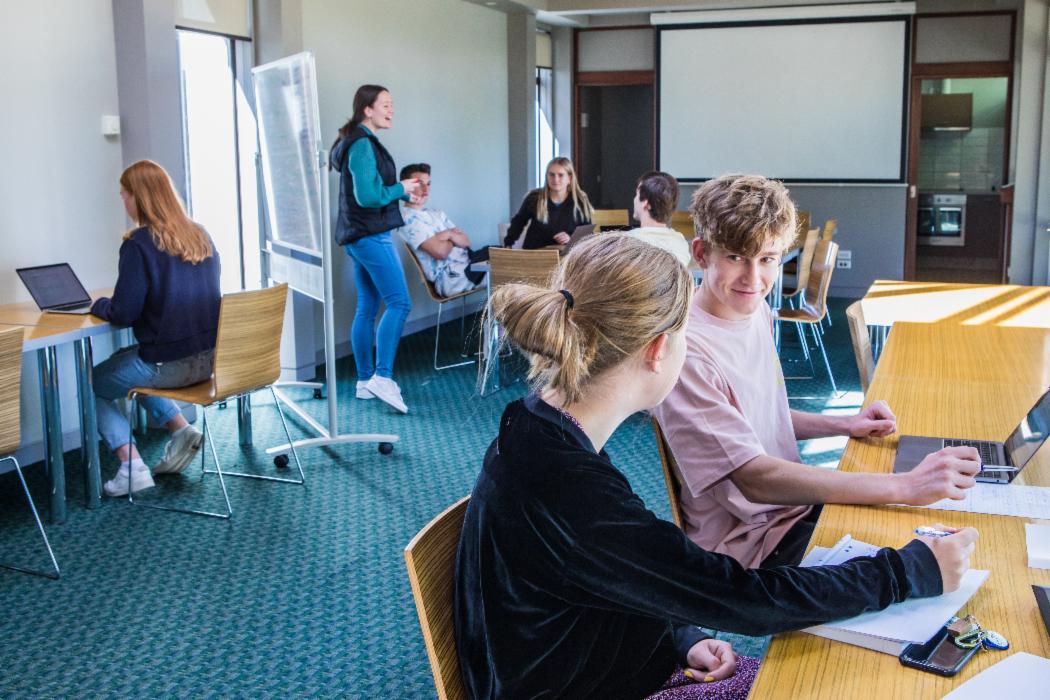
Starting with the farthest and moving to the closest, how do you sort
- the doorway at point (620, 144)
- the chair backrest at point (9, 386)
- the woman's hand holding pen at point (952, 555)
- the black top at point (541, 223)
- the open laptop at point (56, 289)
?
the doorway at point (620, 144) → the black top at point (541, 223) → the open laptop at point (56, 289) → the chair backrest at point (9, 386) → the woman's hand holding pen at point (952, 555)

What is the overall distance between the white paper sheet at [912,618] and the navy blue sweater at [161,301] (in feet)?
10.7

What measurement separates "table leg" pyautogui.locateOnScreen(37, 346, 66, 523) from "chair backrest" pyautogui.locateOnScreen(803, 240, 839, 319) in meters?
3.78

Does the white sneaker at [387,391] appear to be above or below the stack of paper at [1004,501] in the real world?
below

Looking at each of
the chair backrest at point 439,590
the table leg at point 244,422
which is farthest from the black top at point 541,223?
the chair backrest at point 439,590

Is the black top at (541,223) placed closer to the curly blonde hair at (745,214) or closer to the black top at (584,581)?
the curly blonde hair at (745,214)

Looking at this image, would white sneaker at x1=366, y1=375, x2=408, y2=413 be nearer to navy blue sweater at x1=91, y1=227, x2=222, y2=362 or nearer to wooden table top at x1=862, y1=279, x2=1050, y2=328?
navy blue sweater at x1=91, y1=227, x2=222, y2=362

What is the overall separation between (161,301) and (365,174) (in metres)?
1.55

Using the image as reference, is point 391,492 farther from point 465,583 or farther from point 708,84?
point 708,84

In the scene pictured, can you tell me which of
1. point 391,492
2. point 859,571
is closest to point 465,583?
point 859,571

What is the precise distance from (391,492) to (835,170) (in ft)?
22.9

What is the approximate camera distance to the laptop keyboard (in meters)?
2.07

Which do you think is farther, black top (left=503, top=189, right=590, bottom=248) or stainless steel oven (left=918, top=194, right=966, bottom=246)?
stainless steel oven (left=918, top=194, right=966, bottom=246)

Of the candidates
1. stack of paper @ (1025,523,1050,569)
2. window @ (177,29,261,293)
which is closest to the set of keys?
stack of paper @ (1025,523,1050,569)

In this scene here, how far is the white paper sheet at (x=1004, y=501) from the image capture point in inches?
72.1
